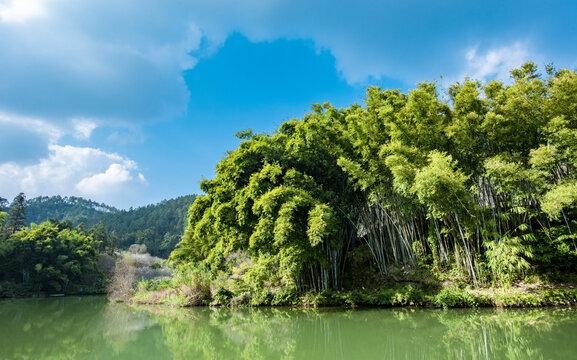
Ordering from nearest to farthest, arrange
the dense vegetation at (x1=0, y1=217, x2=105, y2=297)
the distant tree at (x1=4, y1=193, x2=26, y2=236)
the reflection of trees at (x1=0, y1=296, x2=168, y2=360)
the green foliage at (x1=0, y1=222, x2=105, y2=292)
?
the reflection of trees at (x1=0, y1=296, x2=168, y2=360) → the dense vegetation at (x1=0, y1=217, x2=105, y2=297) → the green foliage at (x1=0, y1=222, x2=105, y2=292) → the distant tree at (x1=4, y1=193, x2=26, y2=236)

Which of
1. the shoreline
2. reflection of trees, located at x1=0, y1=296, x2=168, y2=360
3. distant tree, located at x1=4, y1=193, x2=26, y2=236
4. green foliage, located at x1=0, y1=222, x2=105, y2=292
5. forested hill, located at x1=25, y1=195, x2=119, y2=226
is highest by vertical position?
forested hill, located at x1=25, y1=195, x2=119, y2=226

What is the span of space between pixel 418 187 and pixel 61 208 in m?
113

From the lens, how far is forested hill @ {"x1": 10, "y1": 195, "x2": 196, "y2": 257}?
1944 inches

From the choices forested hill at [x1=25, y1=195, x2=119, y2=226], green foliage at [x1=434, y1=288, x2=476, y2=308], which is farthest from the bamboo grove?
forested hill at [x1=25, y1=195, x2=119, y2=226]

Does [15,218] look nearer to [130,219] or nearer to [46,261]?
[46,261]

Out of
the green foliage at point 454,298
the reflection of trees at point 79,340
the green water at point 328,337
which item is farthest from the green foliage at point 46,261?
the green foliage at point 454,298

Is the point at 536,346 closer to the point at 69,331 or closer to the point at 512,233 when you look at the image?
the point at 512,233

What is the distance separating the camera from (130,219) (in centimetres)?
6631

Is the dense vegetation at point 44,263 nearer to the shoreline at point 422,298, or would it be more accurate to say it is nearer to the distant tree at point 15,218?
the distant tree at point 15,218

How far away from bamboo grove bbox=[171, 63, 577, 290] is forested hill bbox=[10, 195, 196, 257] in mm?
31133

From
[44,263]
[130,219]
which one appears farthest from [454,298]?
[130,219]

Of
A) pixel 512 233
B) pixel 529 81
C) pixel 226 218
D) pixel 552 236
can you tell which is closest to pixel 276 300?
pixel 226 218

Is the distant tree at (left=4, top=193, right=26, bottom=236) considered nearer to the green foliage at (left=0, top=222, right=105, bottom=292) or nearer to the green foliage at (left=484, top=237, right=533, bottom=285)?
the green foliage at (left=0, top=222, right=105, bottom=292)

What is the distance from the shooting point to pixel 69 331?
8578 mm
